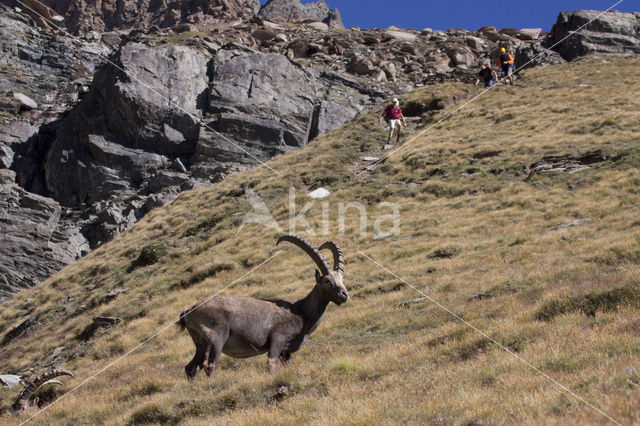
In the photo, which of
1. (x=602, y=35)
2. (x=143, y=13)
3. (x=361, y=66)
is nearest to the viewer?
(x=602, y=35)

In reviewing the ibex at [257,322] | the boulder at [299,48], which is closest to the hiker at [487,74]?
the boulder at [299,48]

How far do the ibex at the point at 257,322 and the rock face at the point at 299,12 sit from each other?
126 metres

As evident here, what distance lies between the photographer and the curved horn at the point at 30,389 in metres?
10.0

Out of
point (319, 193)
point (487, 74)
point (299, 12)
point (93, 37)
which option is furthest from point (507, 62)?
point (299, 12)

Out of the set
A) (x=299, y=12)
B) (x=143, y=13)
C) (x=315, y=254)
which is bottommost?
(x=315, y=254)

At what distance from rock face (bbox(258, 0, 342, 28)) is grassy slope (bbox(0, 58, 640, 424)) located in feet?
351

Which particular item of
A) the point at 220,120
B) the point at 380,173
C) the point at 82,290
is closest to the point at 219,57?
the point at 220,120

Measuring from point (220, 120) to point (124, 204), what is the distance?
40.2 ft

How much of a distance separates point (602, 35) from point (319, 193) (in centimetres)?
4270

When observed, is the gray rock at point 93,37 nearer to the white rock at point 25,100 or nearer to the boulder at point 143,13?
the white rock at point 25,100

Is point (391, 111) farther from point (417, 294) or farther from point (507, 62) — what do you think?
point (417, 294)

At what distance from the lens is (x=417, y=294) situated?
1231 centimetres

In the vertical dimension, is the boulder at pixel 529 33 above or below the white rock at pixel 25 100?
above

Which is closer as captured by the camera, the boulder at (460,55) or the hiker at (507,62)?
the hiker at (507,62)
